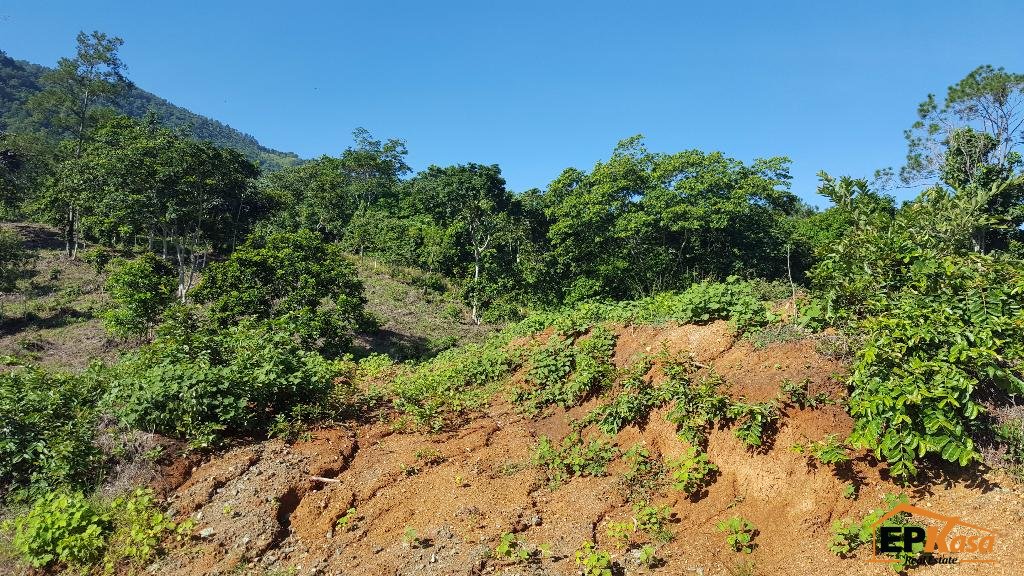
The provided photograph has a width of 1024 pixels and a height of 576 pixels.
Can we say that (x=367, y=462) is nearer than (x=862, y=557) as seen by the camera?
No

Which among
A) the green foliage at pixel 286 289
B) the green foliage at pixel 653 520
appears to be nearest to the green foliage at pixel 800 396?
the green foliage at pixel 653 520

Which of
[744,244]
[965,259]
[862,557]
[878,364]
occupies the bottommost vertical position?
[862,557]

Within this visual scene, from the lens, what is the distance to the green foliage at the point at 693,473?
5.18m

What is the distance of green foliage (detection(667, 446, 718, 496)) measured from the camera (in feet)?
17.0

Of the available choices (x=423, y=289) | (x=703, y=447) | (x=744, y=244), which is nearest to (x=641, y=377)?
(x=703, y=447)

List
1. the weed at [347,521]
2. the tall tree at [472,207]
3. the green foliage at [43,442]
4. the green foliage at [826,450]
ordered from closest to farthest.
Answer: the green foliage at [826,450] < the weed at [347,521] < the green foliage at [43,442] < the tall tree at [472,207]

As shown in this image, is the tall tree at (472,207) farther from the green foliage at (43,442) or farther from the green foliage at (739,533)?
the green foliage at (739,533)

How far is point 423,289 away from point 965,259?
996 inches

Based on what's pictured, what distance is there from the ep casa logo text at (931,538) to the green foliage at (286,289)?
1398 cm

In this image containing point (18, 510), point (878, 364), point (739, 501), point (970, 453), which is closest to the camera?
point (970, 453)

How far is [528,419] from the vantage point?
24.6ft

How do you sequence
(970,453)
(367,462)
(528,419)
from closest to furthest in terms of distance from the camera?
(970,453)
(367,462)
(528,419)

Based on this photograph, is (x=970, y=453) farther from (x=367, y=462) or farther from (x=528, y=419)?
(x=367, y=462)

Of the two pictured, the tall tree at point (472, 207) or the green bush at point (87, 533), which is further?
the tall tree at point (472, 207)
